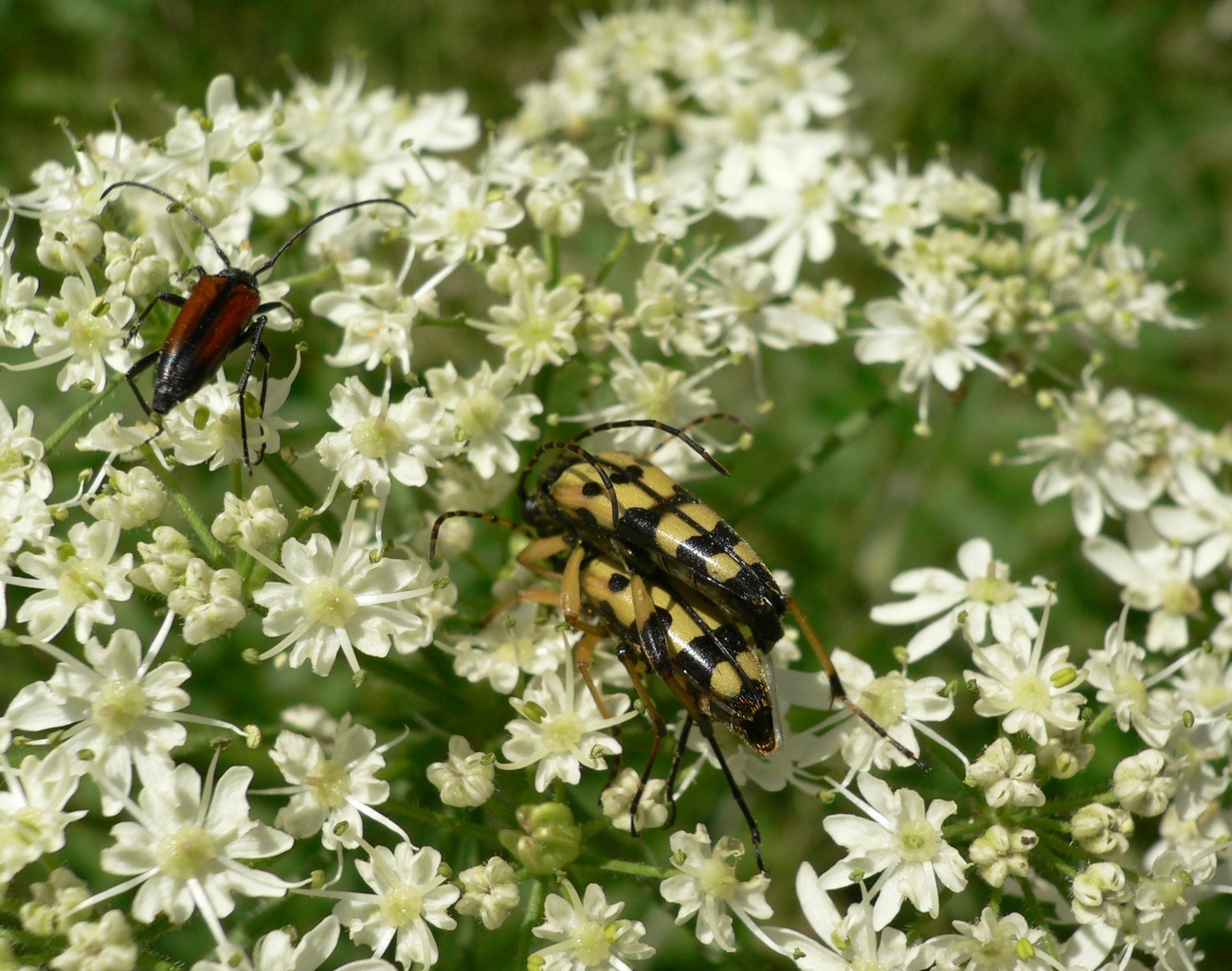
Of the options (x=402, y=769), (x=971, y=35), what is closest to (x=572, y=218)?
(x=402, y=769)

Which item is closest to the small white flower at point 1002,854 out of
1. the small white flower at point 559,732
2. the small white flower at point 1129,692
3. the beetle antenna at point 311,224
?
the small white flower at point 1129,692

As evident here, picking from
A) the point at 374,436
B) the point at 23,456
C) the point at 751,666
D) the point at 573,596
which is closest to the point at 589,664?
the point at 573,596

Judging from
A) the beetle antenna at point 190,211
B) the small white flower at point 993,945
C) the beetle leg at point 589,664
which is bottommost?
the small white flower at point 993,945

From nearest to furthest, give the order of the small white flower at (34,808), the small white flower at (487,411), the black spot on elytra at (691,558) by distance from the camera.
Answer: the small white flower at (34,808), the black spot on elytra at (691,558), the small white flower at (487,411)

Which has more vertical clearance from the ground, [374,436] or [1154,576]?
[374,436]

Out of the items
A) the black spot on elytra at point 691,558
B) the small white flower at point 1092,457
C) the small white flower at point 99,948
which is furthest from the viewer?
the small white flower at point 1092,457

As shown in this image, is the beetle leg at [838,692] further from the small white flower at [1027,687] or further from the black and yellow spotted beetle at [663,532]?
the small white flower at [1027,687]

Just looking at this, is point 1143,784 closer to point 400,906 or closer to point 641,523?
point 641,523
